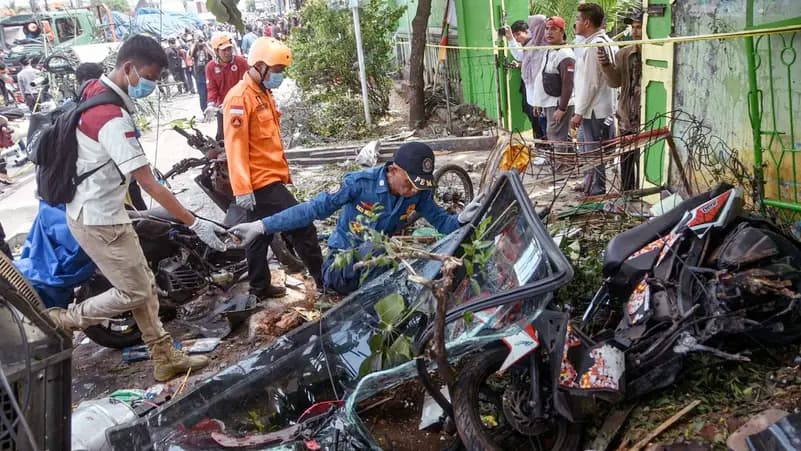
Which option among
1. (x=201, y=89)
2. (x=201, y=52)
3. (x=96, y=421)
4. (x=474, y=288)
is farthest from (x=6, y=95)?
(x=474, y=288)

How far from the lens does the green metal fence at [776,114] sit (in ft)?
13.5

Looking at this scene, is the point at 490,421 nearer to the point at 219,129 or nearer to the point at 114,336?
the point at 114,336

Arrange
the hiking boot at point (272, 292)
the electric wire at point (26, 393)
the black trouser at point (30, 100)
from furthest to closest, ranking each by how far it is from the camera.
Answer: the black trouser at point (30, 100) < the hiking boot at point (272, 292) < the electric wire at point (26, 393)

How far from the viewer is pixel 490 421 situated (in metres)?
3.09

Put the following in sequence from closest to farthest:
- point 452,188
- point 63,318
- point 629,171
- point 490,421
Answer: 1. point 490,421
2. point 63,318
3. point 629,171
4. point 452,188

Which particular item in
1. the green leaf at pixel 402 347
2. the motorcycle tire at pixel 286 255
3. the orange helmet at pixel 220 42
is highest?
the orange helmet at pixel 220 42

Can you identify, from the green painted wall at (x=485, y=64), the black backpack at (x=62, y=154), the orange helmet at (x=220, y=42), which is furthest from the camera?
the green painted wall at (x=485, y=64)

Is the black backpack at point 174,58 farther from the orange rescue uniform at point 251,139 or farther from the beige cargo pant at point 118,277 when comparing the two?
the beige cargo pant at point 118,277

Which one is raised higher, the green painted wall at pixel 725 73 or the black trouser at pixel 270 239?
the green painted wall at pixel 725 73

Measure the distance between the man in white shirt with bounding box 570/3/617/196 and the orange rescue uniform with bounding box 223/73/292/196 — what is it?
9.10 ft

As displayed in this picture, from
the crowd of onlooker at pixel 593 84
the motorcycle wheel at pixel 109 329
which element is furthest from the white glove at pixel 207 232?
the crowd of onlooker at pixel 593 84

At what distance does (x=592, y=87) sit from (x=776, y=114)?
211 cm

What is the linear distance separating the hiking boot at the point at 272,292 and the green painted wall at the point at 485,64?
504 centimetres

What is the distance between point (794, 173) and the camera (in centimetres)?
413
